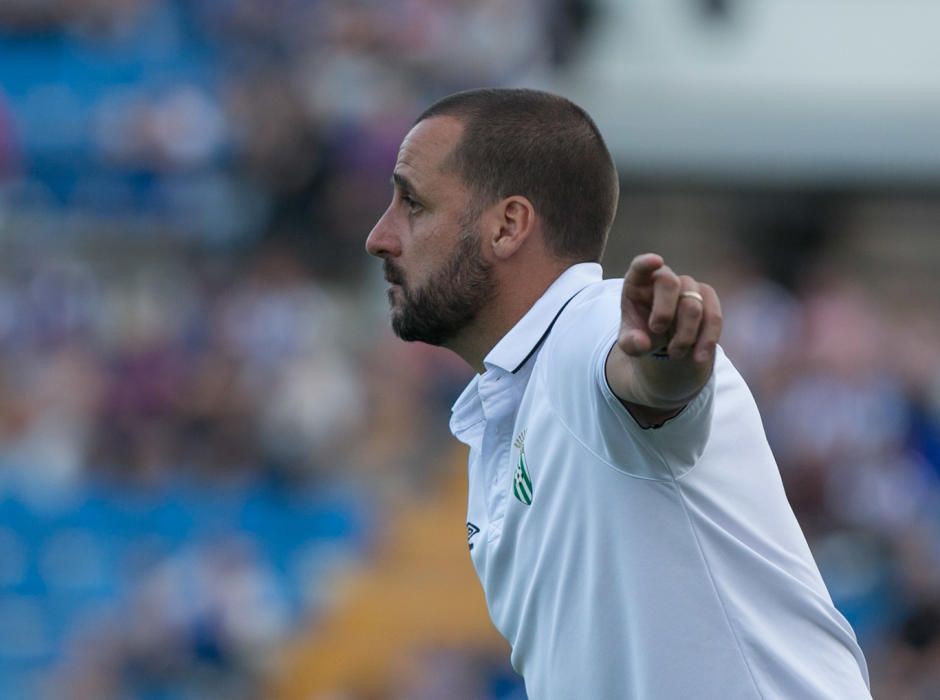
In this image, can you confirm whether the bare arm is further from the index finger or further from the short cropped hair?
the short cropped hair

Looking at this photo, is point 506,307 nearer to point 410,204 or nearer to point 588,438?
point 410,204

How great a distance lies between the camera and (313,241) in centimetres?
1255

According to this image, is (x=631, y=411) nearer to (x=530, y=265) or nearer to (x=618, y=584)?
(x=618, y=584)

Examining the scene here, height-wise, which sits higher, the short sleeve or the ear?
the ear

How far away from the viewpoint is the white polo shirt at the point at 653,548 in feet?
8.94

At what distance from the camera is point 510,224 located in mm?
3160

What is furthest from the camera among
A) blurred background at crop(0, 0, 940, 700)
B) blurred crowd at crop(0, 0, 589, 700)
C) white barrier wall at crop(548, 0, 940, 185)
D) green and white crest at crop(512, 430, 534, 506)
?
white barrier wall at crop(548, 0, 940, 185)

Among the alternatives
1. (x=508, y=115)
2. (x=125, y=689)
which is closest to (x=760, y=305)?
(x=125, y=689)

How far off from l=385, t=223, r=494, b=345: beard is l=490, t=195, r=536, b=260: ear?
0.13 feet

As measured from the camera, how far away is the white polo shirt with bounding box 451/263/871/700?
2.72 m

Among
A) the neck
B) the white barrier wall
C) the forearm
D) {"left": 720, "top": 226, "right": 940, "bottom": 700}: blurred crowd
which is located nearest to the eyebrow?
the neck

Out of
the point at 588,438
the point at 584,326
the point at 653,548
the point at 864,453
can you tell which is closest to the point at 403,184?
the point at 584,326

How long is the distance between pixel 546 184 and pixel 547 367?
0.43m

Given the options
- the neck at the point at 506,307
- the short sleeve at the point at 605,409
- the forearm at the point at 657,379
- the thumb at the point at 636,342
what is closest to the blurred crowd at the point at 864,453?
the neck at the point at 506,307
